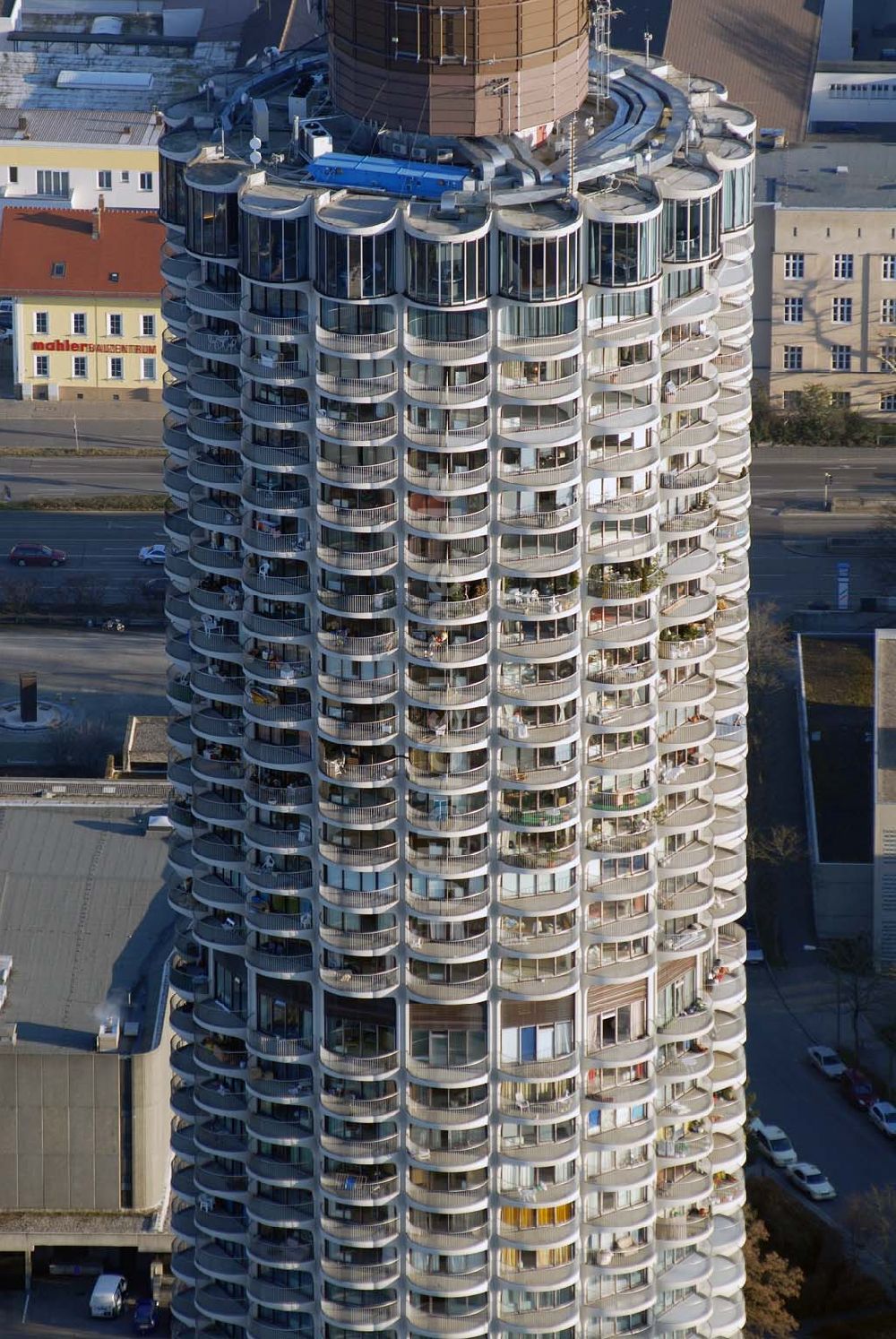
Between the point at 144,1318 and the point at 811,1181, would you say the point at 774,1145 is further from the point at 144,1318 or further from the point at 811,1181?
the point at 144,1318

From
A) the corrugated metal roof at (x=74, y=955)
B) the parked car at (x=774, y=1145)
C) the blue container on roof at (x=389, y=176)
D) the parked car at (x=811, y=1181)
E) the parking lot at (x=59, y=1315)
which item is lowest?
the parking lot at (x=59, y=1315)

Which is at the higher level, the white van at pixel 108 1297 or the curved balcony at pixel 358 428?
the curved balcony at pixel 358 428

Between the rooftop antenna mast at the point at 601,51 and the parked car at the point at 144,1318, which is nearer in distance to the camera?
the rooftop antenna mast at the point at 601,51

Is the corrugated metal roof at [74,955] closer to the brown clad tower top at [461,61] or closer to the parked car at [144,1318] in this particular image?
the parked car at [144,1318]

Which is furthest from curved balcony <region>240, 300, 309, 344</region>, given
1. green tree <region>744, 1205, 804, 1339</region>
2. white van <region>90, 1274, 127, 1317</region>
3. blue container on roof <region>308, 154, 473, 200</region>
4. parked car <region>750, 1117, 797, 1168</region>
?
parked car <region>750, 1117, 797, 1168</region>

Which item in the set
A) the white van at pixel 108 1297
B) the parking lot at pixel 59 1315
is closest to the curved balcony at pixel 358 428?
the parking lot at pixel 59 1315

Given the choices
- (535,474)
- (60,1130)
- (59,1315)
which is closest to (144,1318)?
(59,1315)

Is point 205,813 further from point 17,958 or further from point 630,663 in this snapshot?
point 17,958
